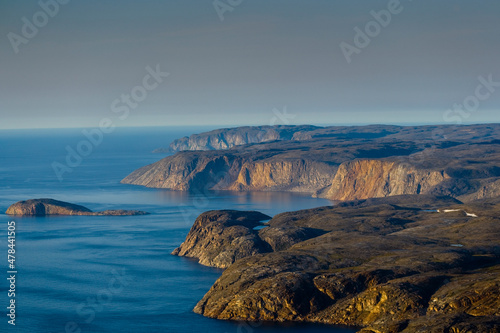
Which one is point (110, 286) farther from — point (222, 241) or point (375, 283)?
point (375, 283)

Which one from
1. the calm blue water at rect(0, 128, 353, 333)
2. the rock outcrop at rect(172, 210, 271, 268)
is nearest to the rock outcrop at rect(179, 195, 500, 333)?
the rock outcrop at rect(172, 210, 271, 268)

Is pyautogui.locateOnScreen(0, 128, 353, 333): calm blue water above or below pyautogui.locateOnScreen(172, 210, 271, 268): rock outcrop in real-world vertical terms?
Answer: below

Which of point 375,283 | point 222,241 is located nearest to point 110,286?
point 222,241

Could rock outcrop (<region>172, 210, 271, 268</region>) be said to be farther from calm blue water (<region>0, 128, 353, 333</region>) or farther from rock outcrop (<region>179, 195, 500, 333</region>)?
calm blue water (<region>0, 128, 353, 333</region>)

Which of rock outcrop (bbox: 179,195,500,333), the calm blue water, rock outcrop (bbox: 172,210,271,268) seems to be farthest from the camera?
rock outcrop (bbox: 172,210,271,268)

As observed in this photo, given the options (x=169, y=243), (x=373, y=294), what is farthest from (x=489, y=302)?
(x=169, y=243)

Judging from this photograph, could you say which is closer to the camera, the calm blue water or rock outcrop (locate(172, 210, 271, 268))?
the calm blue water

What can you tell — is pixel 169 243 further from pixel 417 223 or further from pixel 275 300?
pixel 275 300

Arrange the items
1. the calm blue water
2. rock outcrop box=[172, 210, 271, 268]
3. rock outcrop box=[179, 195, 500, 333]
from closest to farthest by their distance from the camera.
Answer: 1. rock outcrop box=[179, 195, 500, 333]
2. the calm blue water
3. rock outcrop box=[172, 210, 271, 268]

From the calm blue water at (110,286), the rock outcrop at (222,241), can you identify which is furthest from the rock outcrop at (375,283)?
the calm blue water at (110,286)
